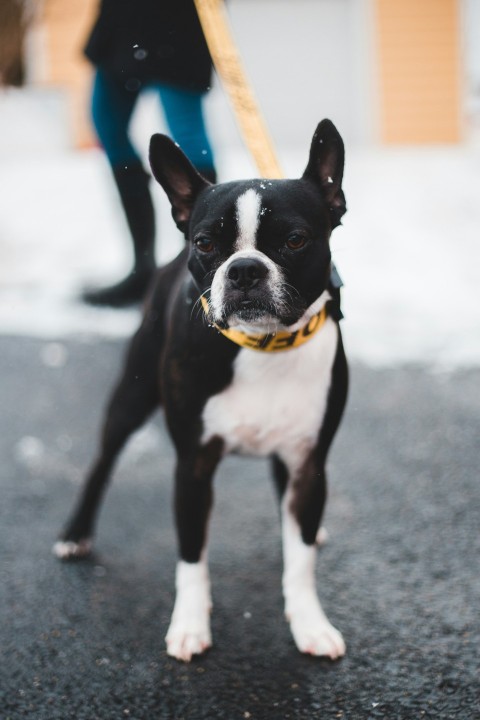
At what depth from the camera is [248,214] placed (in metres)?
1.86

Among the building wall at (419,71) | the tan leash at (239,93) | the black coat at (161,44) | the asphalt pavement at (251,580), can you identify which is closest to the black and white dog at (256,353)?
the asphalt pavement at (251,580)

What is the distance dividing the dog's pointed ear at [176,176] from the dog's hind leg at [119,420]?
65cm

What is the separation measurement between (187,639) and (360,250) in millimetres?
5185

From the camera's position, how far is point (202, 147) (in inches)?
130

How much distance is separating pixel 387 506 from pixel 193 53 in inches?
75.9

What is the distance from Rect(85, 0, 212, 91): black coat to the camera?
10.8 ft

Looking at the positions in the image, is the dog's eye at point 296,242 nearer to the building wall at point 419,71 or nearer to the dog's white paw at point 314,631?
the dog's white paw at point 314,631

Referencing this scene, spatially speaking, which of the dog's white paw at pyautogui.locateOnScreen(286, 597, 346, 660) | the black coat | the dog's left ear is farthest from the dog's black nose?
the black coat

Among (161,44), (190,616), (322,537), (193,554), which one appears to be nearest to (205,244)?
(193,554)

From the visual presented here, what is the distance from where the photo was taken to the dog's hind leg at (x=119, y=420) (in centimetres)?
269

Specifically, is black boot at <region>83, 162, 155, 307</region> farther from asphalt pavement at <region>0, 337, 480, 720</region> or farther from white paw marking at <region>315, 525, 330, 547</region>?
white paw marking at <region>315, 525, 330, 547</region>

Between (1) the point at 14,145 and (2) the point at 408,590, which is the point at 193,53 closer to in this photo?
(2) the point at 408,590

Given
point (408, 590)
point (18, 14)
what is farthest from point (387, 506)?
point (18, 14)

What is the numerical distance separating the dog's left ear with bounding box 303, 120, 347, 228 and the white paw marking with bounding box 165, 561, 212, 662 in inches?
40.9
